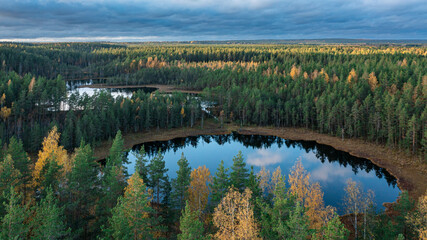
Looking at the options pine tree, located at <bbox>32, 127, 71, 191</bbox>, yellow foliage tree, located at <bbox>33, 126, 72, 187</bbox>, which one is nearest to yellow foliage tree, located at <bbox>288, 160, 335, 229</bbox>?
pine tree, located at <bbox>32, 127, 71, 191</bbox>

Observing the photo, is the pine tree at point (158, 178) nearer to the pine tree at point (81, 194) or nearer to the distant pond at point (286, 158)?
the pine tree at point (81, 194)

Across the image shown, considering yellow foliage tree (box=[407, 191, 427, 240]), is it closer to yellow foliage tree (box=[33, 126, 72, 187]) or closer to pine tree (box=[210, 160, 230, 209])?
pine tree (box=[210, 160, 230, 209])

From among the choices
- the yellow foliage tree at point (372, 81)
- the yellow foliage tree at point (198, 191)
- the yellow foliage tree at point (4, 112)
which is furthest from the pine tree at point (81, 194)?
the yellow foliage tree at point (372, 81)

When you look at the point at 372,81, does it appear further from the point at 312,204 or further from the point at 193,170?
the point at 193,170

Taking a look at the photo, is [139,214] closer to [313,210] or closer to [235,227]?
[235,227]

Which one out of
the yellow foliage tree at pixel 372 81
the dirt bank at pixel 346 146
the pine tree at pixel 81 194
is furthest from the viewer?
the yellow foliage tree at pixel 372 81

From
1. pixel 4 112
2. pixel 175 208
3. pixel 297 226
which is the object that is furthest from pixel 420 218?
pixel 4 112
